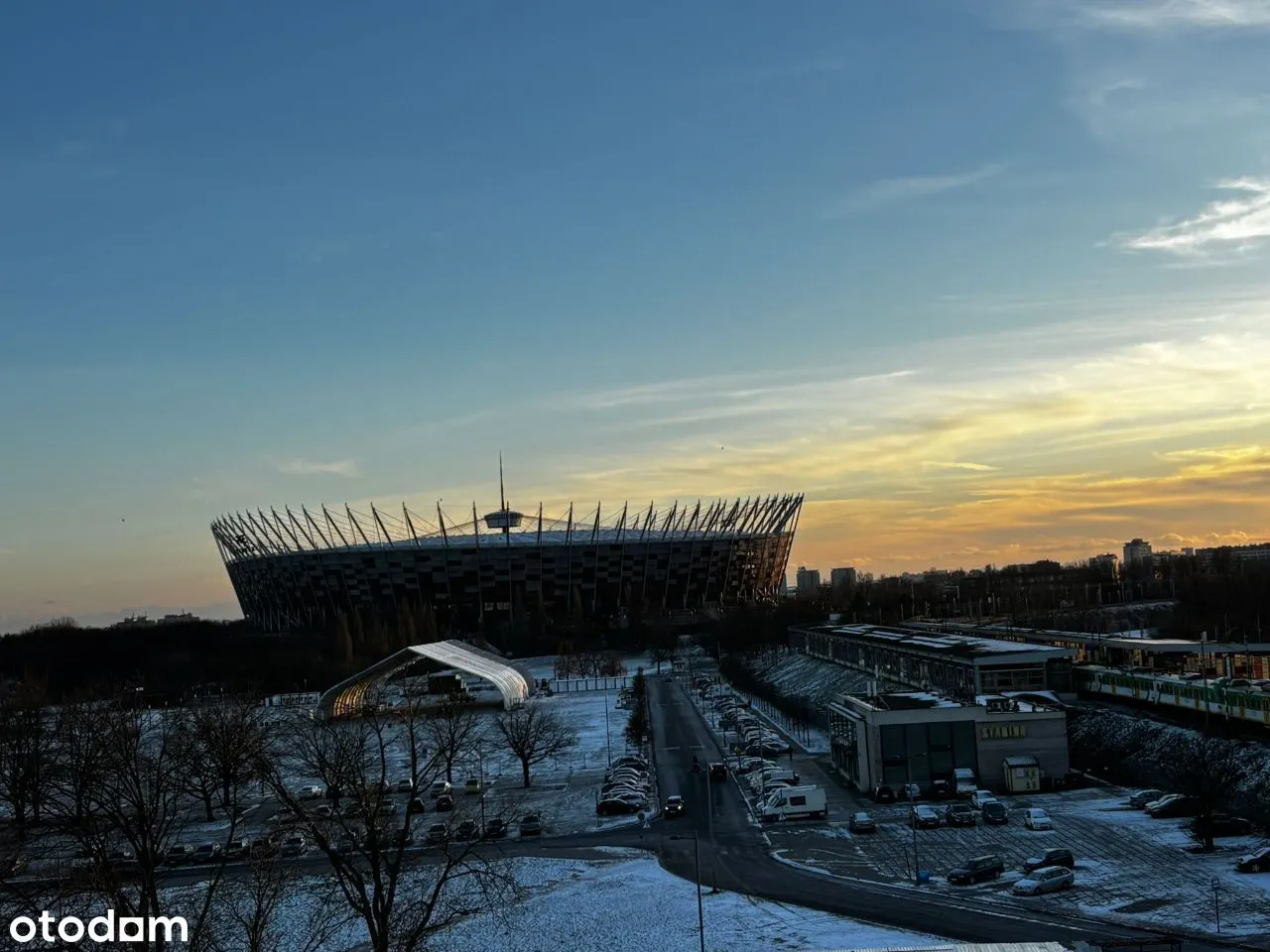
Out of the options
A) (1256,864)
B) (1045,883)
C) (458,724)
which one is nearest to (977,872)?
(1045,883)

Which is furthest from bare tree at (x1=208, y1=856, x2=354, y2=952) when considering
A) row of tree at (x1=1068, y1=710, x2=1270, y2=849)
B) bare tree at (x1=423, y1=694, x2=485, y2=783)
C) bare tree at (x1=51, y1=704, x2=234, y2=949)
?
row of tree at (x1=1068, y1=710, x2=1270, y2=849)

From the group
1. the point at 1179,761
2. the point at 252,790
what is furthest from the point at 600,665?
the point at 1179,761

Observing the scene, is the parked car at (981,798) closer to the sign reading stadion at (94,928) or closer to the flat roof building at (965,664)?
the flat roof building at (965,664)

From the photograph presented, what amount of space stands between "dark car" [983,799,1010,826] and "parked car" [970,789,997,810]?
0.38m

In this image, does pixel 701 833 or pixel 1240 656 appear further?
pixel 1240 656

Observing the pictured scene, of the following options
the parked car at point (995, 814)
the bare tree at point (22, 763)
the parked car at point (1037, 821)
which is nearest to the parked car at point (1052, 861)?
the parked car at point (1037, 821)

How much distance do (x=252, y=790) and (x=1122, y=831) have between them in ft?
88.3

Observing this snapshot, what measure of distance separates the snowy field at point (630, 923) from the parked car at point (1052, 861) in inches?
180

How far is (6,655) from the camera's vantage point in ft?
279

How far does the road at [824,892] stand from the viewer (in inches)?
698

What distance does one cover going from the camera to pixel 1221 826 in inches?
917

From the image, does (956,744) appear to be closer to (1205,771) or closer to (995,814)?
(995,814)

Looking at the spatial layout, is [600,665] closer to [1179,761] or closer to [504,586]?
[504,586]

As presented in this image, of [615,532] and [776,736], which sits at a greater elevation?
[615,532]
